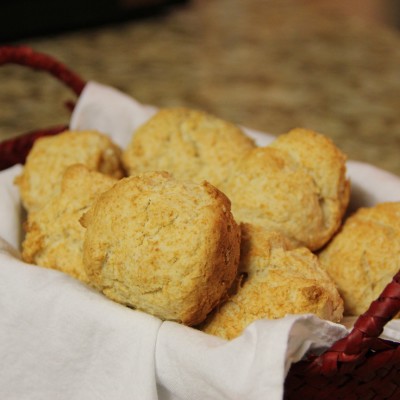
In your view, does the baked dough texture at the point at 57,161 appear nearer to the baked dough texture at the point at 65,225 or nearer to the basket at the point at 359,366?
the baked dough texture at the point at 65,225

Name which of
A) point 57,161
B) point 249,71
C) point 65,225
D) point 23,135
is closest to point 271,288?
point 65,225

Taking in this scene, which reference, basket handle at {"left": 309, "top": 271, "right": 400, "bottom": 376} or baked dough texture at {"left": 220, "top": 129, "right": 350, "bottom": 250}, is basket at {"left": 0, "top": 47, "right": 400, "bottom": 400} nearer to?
basket handle at {"left": 309, "top": 271, "right": 400, "bottom": 376}

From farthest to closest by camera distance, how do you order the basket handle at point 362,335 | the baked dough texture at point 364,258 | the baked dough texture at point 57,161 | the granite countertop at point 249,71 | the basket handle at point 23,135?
the granite countertop at point 249,71 < the basket handle at point 23,135 < the baked dough texture at point 57,161 < the baked dough texture at point 364,258 < the basket handle at point 362,335

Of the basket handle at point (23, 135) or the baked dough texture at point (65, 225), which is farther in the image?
the basket handle at point (23, 135)

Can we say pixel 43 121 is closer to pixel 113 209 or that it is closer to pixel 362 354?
pixel 113 209

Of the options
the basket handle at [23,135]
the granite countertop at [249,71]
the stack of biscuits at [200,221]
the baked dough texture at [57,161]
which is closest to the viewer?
the stack of biscuits at [200,221]

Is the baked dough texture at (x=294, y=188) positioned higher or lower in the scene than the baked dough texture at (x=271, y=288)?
higher

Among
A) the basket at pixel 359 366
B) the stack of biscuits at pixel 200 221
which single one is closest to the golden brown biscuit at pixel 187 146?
the stack of biscuits at pixel 200 221

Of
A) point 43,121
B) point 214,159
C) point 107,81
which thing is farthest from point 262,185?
point 107,81
